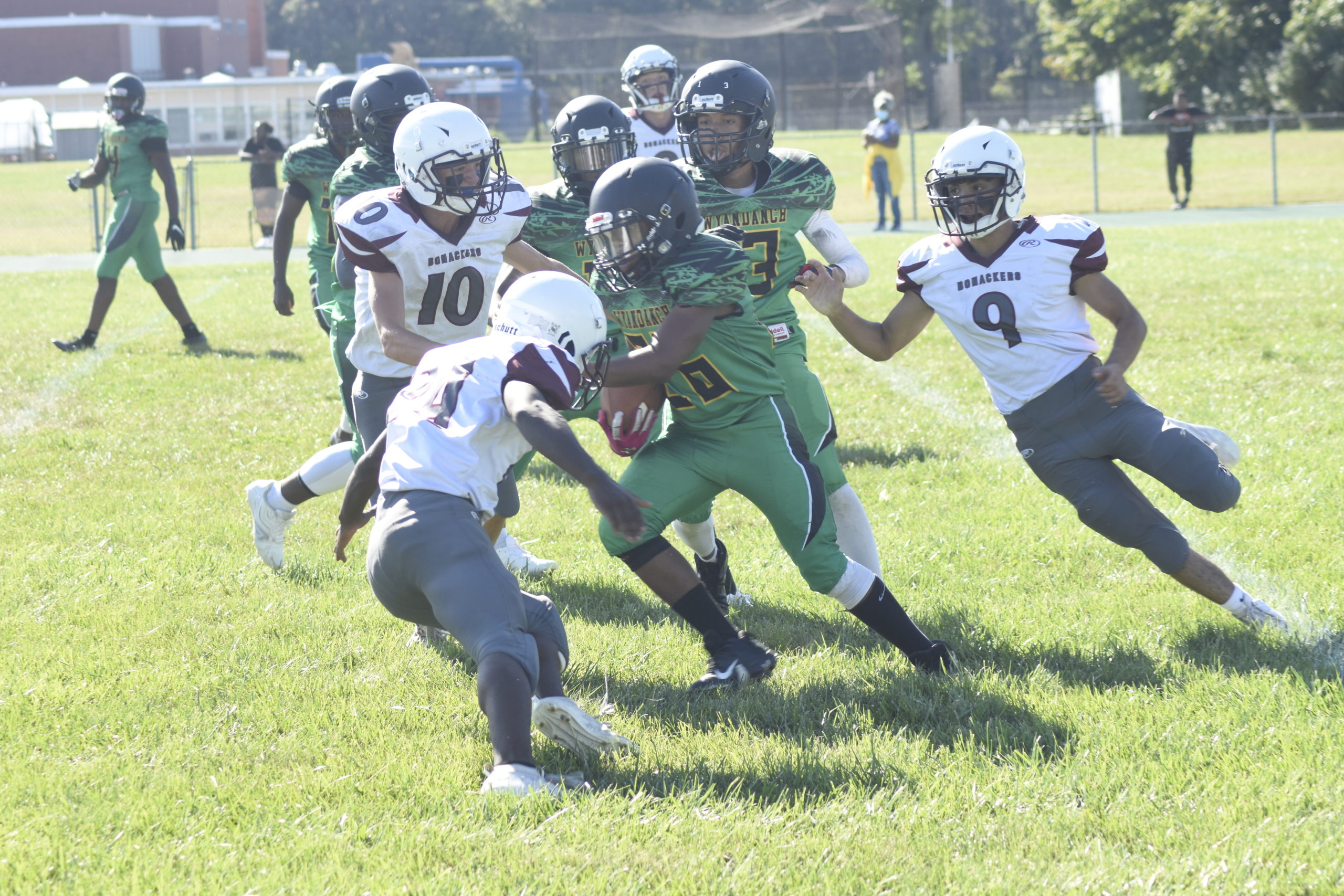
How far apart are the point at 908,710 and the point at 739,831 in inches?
35.6

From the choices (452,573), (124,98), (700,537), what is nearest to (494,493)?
(452,573)

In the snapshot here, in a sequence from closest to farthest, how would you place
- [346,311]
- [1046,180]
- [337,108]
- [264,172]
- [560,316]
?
1. [560,316]
2. [346,311]
3. [337,108]
4. [264,172]
5. [1046,180]

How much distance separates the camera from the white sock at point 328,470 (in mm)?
5145

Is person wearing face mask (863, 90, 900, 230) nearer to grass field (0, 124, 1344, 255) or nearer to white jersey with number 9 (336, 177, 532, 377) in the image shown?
grass field (0, 124, 1344, 255)

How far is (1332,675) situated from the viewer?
377cm

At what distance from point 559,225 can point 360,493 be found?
1.73m

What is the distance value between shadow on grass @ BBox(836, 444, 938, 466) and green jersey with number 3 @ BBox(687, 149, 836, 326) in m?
2.16

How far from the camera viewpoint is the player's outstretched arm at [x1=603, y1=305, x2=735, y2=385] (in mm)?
3797

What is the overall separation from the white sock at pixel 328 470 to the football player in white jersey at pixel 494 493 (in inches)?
64.7

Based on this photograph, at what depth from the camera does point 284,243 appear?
277 inches

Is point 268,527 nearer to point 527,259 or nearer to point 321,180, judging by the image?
point 527,259

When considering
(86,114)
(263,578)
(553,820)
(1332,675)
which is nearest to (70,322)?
(263,578)

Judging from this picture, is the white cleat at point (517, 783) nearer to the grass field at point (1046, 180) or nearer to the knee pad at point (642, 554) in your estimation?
the knee pad at point (642, 554)

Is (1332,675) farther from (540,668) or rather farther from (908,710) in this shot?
(540,668)
